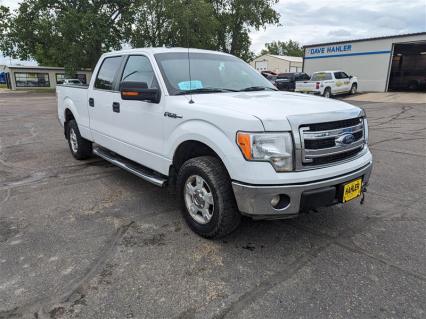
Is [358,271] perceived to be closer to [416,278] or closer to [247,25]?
[416,278]

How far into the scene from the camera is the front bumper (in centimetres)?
281

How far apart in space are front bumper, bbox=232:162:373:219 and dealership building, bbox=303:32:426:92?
26.0 metres

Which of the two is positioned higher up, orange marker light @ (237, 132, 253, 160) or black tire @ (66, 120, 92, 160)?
orange marker light @ (237, 132, 253, 160)

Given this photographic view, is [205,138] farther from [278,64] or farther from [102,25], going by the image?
[278,64]

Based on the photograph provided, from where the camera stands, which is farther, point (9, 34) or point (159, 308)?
point (9, 34)

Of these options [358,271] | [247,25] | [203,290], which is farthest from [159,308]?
[247,25]

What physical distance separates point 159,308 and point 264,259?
1.08 metres

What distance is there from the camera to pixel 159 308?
2.46 metres

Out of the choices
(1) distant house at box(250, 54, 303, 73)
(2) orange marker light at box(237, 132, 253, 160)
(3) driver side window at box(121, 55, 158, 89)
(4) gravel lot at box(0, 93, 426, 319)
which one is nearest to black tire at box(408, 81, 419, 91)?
(4) gravel lot at box(0, 93, 426, 319)

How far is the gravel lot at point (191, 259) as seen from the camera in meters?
2.48

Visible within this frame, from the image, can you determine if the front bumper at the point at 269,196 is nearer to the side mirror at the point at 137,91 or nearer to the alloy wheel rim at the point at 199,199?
the alloy wheel rim at the point at 199,199

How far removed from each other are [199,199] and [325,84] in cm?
1979

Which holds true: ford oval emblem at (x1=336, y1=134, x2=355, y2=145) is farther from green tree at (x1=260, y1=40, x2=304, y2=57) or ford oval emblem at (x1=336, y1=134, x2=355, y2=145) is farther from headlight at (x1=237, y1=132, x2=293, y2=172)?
green tree at (x1=260, y1=40, x2=304, y2=57)

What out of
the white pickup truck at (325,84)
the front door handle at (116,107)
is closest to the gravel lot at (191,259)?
the front door handle at (116,107)
